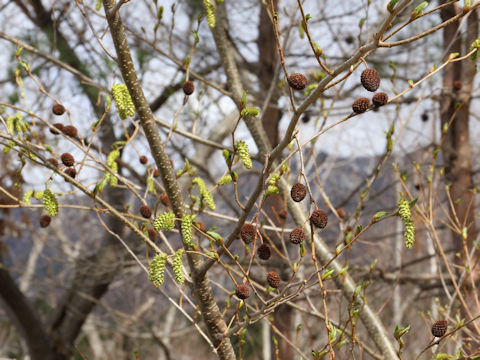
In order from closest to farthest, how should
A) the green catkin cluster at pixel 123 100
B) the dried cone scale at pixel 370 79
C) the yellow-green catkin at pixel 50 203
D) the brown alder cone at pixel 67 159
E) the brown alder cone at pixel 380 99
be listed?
the dried cone scale at pixel 370 79 → the brown alder cone at pixel 380 99 → the green catkin cluster at pixel 123 100 → the yellow-green catkin at pixel 50 203 → the brown alder cone at pixel 67 159

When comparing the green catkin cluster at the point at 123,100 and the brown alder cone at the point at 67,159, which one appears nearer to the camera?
the green catkin cluster at the point at 123,100

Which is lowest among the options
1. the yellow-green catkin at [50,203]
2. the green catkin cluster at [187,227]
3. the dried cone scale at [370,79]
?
the green catkin cluster at [187,227]

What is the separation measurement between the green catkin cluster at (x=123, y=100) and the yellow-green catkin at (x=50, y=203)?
13.9 inches

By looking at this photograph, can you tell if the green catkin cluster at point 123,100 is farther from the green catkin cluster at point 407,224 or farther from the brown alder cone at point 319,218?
the green catkin cluster at point 407,224

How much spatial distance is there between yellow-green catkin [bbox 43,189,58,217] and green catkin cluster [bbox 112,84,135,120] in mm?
352

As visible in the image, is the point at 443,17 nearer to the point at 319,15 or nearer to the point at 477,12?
the point at 477,12

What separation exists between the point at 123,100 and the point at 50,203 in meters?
0.39

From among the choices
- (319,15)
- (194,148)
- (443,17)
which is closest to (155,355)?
(194,148)

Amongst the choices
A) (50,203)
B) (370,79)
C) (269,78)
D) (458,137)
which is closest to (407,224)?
(370,79)

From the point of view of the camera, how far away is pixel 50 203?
1.32 meters

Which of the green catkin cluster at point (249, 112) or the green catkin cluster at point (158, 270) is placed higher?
the green catkin cluster at point (249, 112)

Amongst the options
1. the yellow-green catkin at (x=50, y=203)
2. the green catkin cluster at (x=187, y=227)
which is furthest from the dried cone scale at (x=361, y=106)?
the yellow-green catkin at (x=50, y=203)

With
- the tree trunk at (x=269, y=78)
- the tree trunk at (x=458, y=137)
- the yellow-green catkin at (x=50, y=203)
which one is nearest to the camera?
the yellow-green catkin at (x=50, y=203)

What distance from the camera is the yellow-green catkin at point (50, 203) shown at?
131 cm
